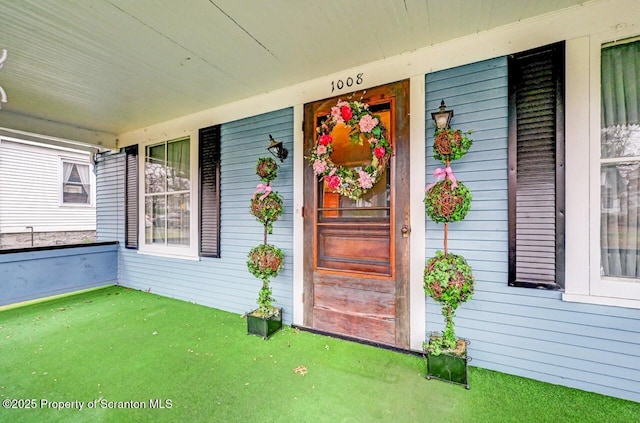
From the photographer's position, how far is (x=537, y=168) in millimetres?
2080

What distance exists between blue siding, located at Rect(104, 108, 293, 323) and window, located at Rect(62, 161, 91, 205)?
510 cm

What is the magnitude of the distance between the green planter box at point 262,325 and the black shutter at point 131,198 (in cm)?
324

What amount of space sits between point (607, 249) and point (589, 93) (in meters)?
1.16

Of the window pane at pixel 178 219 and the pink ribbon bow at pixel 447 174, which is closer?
the pink ribbon bow at pixel 447 174

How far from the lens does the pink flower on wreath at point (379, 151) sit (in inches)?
97.7

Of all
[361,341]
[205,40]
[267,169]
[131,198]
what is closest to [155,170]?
[131,198]

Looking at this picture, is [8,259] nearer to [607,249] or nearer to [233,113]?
[233,113]

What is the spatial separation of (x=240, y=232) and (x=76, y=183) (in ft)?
21.6

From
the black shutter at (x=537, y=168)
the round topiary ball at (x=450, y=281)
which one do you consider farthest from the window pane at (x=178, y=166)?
the black shutter at (x=537, y=168)

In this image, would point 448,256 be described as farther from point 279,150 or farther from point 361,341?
point 279,150

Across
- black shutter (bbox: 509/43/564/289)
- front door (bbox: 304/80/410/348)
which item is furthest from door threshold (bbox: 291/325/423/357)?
black shutter (bbox: 509/43/564/289)

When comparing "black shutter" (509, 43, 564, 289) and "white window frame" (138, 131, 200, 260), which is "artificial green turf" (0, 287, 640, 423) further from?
"white window frame" (138, 131, 200, 260)

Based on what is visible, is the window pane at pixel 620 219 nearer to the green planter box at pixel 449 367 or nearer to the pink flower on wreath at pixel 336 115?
the green planter box at pixel 449 367

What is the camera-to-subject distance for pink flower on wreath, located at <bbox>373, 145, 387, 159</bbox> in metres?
2.48
